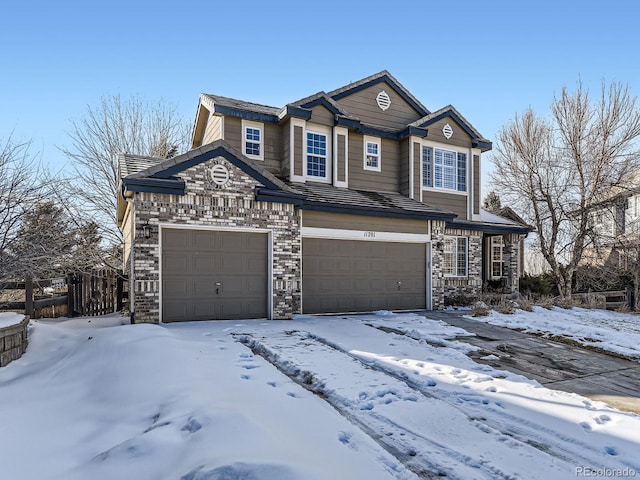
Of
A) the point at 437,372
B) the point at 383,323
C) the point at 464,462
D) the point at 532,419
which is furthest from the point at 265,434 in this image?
the point at 383,323

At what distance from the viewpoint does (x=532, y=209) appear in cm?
1934

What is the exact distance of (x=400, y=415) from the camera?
15.7ft

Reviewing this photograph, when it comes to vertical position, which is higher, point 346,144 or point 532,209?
point 346,144

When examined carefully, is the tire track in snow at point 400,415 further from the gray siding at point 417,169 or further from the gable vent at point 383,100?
the gable vent at point 383,100

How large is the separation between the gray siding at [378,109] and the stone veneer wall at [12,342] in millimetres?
11557

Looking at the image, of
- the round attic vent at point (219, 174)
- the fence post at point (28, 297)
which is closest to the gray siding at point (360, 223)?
the round attic vent at point (219, 174)

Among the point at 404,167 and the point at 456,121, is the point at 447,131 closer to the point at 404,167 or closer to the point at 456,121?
the point at 456,121

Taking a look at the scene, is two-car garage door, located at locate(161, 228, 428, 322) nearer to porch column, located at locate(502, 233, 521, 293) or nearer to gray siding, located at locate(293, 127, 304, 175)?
gray siding, located at locate(293, 127, 304, 175)

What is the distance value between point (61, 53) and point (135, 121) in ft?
32.1

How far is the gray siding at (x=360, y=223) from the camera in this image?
12.2 metres

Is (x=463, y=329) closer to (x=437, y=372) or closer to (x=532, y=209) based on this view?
(x=437, y=372)

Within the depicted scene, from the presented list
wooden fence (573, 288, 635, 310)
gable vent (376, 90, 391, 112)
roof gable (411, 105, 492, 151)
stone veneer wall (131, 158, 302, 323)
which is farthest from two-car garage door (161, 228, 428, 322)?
wooden fence (573, 288, 635, 310)

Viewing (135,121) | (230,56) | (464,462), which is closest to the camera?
(464,462)

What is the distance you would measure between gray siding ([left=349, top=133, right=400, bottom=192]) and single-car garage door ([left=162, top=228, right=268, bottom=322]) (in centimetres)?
529
